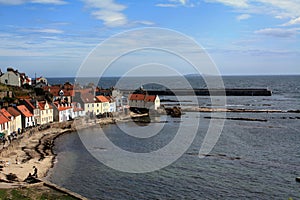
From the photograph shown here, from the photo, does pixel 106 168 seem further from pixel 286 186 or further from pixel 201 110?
pixel 201 110

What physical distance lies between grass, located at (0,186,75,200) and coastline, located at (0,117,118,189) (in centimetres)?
111

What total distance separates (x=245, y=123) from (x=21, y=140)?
125 ft

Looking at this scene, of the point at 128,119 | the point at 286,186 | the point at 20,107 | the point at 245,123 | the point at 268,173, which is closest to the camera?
the point at 286,186

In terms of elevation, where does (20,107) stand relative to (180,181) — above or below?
above

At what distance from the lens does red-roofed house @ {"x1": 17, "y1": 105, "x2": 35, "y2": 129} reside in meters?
51.9

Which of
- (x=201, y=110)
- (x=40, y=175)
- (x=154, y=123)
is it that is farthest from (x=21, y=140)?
(x=201, y=110)

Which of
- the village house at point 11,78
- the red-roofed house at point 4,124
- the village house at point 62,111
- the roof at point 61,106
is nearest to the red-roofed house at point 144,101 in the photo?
the village house at point 62,111

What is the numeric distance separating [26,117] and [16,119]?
10.8ft

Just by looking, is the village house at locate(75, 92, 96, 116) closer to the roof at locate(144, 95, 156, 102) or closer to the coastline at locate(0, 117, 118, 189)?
the coastline at locate(0, 117, 118, 189)

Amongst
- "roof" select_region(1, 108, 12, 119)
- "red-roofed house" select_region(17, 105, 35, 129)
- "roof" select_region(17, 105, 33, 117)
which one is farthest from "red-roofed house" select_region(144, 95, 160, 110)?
"roof" select_region(1, 108, 12, 119)

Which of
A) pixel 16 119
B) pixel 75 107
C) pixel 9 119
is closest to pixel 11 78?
pixel 75 107

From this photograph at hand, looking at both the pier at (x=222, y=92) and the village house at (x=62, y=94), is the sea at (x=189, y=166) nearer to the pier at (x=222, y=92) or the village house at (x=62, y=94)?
the village house at (x=62, y=94)

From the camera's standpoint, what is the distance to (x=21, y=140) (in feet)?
145

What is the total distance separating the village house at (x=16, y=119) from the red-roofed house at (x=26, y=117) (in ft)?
3.83
